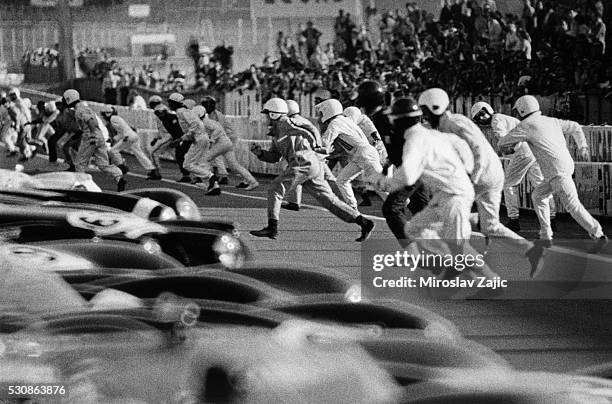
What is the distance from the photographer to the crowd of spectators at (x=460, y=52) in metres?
18.8

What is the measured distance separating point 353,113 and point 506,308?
7.76 meters

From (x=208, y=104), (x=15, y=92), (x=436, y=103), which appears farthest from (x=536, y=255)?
(x=15, y=92)

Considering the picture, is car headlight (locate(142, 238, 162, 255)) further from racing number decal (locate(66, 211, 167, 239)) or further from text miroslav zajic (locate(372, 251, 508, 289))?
text miroslav zajic (locate(372, 251, 508, 289))

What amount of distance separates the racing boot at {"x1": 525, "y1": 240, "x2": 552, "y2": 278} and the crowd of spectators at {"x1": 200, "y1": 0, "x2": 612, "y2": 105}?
12.3 ft

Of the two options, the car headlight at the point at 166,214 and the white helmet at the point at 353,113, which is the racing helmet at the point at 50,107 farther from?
the car headlight at the point at 166,214

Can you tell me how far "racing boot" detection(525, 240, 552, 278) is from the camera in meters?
12.8

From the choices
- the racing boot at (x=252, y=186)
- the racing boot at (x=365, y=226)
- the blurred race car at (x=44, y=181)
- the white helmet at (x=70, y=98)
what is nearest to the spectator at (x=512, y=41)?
the racing boot at (x=252, y=186)

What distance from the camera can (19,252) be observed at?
8430 mm

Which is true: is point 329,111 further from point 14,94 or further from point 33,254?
point 14,94

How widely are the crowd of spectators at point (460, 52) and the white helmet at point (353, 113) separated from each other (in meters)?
0.53

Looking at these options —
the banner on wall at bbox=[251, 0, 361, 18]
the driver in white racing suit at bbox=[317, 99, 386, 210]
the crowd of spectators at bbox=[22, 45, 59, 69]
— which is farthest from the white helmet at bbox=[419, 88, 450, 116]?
the crowd of spectators at bbox=[22, 45, 59, 69]

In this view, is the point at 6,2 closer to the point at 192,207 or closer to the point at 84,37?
the point at 84,37

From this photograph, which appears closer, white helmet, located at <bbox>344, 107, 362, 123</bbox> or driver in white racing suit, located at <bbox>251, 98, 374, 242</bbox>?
driver in white racing suit, located at <bbox>251, 98, 374, 242</bbox>

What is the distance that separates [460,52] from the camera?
20516 mm
